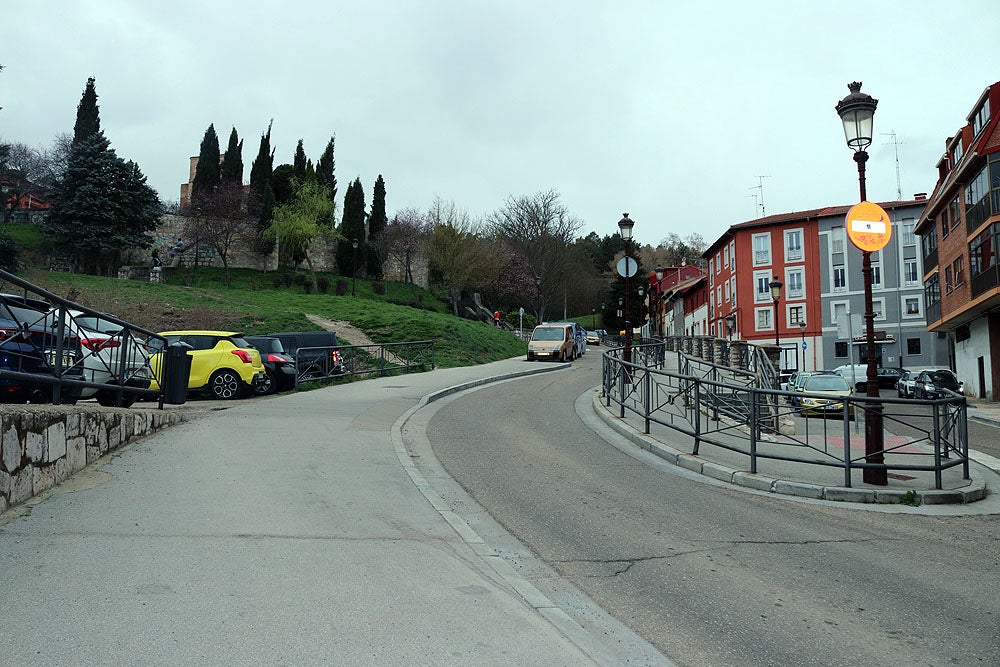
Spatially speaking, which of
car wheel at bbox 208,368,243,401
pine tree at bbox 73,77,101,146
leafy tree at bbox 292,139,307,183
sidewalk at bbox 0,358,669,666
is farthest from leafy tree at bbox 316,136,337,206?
sidewalk at bbox 0,358,669,666

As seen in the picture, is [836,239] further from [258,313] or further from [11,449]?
[11,449]

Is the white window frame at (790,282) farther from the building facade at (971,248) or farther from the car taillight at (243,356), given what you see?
the car taillight at (243,356)

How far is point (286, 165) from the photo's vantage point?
65.7m

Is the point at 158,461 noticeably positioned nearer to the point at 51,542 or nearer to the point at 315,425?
the point at 51,542

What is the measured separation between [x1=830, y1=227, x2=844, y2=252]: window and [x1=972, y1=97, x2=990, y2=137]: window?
75.6 ft

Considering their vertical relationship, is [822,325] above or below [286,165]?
below

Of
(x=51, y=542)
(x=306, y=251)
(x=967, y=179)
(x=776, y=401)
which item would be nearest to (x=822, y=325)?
(x=967, y=179)

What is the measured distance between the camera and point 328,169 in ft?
223

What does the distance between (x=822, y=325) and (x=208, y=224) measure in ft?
152

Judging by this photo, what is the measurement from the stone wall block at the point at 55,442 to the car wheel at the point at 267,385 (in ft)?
32.2

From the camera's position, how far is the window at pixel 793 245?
58688 mm

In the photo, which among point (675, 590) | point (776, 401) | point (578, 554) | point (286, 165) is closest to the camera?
point (675, 590)

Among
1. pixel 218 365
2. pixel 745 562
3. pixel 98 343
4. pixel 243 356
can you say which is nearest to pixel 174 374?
pixel 98 343

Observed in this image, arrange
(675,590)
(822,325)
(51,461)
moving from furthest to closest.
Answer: (822,325)
(51,461)
(675,590)
